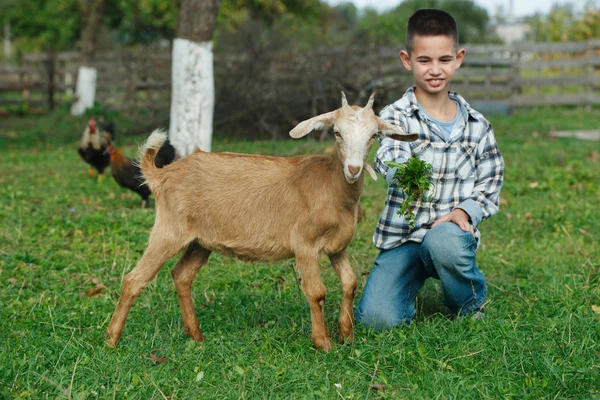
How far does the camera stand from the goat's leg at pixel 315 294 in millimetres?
4031

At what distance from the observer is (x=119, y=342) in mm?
4191

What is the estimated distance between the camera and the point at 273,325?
14.8 feet

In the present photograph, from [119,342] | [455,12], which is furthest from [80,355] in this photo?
[455,12]

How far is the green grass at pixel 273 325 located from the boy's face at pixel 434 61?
58.2 inches

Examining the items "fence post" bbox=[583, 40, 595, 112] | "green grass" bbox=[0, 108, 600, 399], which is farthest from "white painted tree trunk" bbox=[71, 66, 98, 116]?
"fence post" bbox=[583, 40, 595, 112]

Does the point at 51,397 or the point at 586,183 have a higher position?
the point at 586,183

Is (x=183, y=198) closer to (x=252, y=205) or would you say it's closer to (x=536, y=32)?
(x=252, y=205)

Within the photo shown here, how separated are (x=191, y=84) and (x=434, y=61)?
5517 mm

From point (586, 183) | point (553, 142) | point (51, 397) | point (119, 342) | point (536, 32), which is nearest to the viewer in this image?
point (51, 397)

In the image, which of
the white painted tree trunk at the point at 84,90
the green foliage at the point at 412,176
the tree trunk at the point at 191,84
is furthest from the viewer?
the white painted tree trunk at the point at 84,90

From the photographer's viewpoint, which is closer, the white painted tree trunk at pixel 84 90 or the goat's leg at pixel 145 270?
the goat's leg at pixel 145 270

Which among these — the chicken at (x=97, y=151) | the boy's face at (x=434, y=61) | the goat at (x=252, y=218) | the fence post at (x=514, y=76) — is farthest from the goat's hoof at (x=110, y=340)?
the fence post at (x=514, y=76)

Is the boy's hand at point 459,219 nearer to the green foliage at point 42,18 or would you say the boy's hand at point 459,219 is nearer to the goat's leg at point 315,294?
the goat's leg at point 315,294

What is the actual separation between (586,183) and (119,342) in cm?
650
